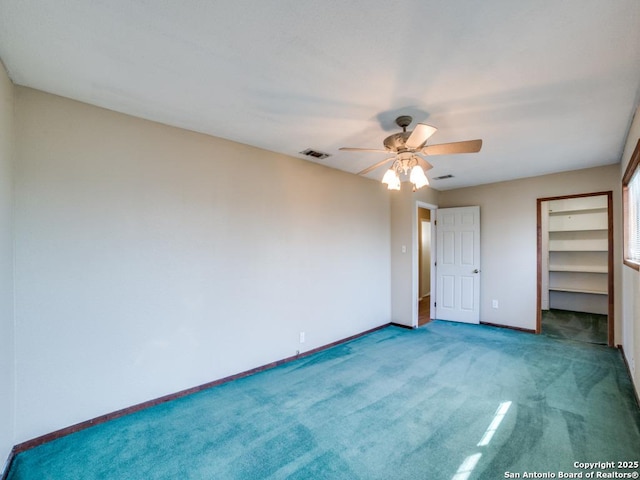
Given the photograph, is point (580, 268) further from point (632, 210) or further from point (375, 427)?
point (375, 427)

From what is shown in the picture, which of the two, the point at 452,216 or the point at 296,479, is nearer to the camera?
the point at 296,479

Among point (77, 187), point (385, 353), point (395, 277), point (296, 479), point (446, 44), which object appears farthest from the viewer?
point (395, 277)

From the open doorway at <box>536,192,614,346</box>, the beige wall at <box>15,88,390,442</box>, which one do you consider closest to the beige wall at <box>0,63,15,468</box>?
the beige wall at <box>15,88,390,442</box>

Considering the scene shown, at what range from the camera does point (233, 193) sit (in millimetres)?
2959

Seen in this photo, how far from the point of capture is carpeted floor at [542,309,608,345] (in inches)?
164

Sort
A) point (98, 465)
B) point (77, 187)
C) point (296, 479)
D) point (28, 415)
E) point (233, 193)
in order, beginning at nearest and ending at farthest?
point (296, 479) < point (98, 465) < point (28, 415) < point (77, 187) < point (233, 193)

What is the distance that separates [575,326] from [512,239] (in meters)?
1.81

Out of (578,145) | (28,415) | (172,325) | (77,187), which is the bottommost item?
(28,415)

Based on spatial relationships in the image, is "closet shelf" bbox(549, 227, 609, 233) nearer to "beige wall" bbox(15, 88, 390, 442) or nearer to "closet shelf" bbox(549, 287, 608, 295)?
"closet shelf" bbox(549, 287, 608, 295)

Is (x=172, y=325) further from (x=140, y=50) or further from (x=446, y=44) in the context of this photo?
(x=446, y=44)

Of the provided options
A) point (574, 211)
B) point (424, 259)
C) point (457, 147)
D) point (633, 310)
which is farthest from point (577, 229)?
point (457, 147)

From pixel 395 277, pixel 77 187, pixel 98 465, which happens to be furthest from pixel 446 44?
pixel 395 277

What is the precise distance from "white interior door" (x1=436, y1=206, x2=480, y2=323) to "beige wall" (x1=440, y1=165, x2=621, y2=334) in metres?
0.11

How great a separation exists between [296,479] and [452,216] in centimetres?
467
